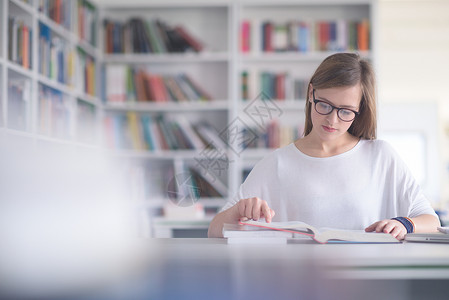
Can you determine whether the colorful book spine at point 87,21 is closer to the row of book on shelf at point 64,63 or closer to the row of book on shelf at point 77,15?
the row of book on shelf at point 77,15

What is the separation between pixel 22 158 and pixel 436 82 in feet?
26.8

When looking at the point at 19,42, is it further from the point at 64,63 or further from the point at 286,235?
the point at 286,235

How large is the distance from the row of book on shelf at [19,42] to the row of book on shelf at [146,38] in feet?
3.95

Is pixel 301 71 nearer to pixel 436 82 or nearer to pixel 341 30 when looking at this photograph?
pixel 341 30

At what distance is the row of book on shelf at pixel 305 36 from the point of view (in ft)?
12.8

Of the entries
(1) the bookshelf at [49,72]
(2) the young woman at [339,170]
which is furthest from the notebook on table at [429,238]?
(1) the bookshelf at [49,72]

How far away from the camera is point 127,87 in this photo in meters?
3.98

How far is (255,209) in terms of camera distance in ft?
3.81

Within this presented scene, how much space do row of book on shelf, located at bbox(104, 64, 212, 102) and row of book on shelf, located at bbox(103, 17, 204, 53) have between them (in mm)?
178

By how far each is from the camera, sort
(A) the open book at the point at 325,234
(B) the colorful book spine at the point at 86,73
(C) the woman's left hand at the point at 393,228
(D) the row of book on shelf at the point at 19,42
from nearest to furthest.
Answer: (A) the open book at the point at 325,234 < (C) the woman's left hand at the point at 393,228 < (D) the row of book on shelf at the point at 19,42 < (B) the colorful book spine at the point at 86,73

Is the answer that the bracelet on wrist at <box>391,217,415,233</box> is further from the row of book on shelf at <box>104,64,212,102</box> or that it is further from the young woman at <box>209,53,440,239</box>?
the row of book on shelf at <box>104,64,212,102</box>

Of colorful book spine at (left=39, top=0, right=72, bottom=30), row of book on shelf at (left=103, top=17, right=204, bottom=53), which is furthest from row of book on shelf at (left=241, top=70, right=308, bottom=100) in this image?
colorful book spine at (left=39, top=0, right=72, bottom=30)

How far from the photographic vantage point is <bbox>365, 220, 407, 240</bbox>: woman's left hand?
1.17m

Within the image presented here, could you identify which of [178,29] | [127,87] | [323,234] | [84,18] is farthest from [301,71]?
[323,234]
